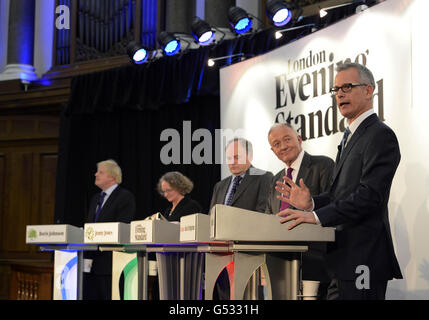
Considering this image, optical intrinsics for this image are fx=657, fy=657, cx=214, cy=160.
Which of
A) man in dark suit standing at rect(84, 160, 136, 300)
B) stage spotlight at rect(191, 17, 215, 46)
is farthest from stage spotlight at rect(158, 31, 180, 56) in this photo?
man in dark suit standing at rect(84, 160, 136, 300)

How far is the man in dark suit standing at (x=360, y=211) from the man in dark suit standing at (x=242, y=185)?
1.81m

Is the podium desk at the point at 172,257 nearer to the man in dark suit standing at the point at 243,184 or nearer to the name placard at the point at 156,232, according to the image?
the name placard at the point at 156,232

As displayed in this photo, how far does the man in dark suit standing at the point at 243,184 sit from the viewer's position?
14.8 ft

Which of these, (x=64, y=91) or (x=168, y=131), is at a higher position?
(x=64, y=91)

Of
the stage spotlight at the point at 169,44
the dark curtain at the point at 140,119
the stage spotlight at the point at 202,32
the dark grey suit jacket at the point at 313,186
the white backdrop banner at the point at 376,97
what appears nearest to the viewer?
the dark grey suit jacket at the point at 313,186

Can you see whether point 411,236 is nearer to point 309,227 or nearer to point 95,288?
point 309,227

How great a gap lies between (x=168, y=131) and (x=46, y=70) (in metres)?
2.52

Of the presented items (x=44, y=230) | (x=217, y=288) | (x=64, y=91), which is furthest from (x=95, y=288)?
(x=64, y=91)

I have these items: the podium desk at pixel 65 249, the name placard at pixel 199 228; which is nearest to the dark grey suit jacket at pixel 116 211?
the podium desk at pixel 65 249

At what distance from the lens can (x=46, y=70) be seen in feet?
29.6

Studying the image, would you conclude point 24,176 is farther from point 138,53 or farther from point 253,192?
point 253,192

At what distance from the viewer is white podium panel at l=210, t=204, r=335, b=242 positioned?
2578 mm

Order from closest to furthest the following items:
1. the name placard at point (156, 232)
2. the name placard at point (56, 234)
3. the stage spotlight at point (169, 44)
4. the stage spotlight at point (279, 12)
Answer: the name placard at point (156, 232) → the name placard at point (56, 234) → the stage spotlight at point (279, 12) → the stage spotlight at point (169, 44)

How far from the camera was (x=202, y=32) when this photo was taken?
250 inches
